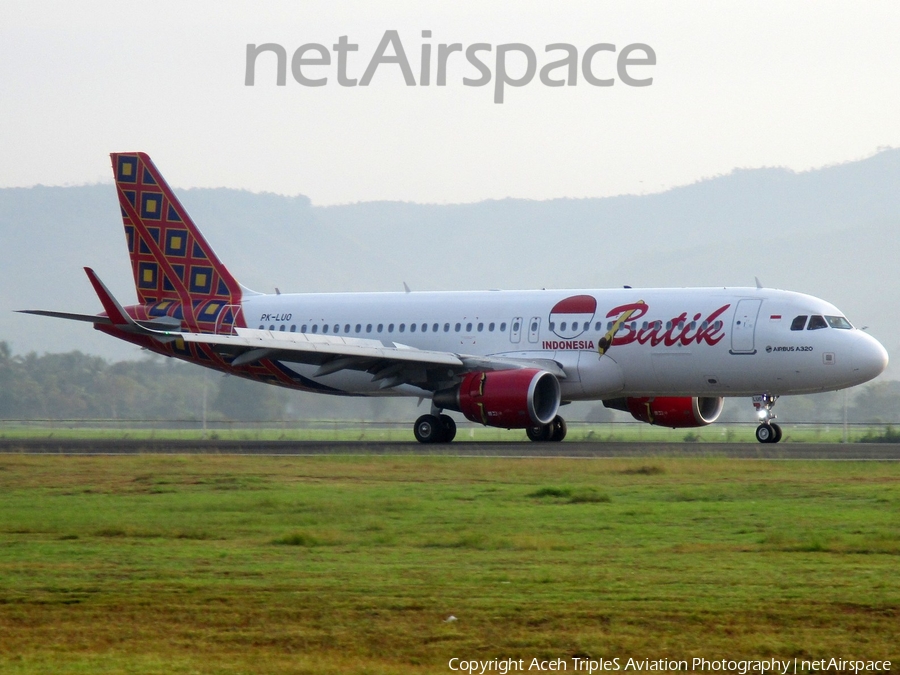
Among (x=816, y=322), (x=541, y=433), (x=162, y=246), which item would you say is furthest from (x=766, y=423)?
(x=162, y=246)

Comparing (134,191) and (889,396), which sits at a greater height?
(134,191)

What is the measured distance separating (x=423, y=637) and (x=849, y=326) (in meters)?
24.4

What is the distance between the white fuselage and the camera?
101 feet

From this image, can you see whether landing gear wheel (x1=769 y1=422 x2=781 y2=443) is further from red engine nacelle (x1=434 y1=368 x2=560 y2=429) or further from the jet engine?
red engine nacelle (x1=434 y1=368 x2=560 y2=429)

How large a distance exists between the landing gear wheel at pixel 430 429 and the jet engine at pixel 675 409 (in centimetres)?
508

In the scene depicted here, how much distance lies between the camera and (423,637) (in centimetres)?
932

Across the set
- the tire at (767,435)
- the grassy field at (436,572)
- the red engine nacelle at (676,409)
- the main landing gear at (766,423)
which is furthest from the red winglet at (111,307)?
the tire at (767,435)

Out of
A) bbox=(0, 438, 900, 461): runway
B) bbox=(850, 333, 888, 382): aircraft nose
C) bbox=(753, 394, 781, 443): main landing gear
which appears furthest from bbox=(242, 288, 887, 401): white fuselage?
bbox=(0, 438, 900, 461): runway

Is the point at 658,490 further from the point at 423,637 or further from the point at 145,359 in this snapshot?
the point at 145,359

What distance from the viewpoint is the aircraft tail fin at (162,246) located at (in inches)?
1571

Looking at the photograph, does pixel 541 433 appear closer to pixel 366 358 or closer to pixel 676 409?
pixel 676 409

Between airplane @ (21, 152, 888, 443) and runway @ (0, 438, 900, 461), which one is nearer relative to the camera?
runway @ (0, 438, 900, 461)

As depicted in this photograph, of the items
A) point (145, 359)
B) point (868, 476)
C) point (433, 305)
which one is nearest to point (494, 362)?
point (433, 305)
